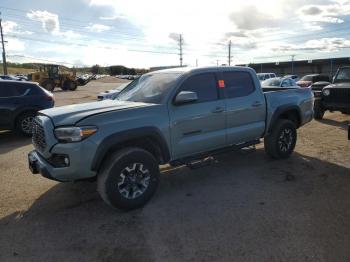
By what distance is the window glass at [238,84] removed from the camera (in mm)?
6277

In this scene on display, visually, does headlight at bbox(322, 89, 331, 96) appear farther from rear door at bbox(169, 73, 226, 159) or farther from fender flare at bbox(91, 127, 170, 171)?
fender flare at bbox(91, 127, 170, 171)

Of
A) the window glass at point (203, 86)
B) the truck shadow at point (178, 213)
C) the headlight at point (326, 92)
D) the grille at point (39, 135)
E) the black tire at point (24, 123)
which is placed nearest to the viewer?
the truck shadow at point (178, 213)

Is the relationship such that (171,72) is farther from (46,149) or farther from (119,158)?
(46,149)

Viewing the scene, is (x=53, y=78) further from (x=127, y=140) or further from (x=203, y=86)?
(x=127, y=140)

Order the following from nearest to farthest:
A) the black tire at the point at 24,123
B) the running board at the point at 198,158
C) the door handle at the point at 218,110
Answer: the running board at the point at 198,158
the door handle at the point at 218,110
the black tire at the point at 24,123

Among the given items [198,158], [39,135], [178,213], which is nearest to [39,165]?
[39,135]

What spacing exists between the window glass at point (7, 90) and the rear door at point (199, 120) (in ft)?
22.5

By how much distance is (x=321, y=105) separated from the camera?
1285cm

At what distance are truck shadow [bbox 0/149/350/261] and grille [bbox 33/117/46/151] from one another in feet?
2.85

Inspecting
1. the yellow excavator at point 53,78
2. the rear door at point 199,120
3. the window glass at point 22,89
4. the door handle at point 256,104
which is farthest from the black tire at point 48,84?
the rear door at point 199,120

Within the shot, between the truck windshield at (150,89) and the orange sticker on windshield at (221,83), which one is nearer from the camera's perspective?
the truck windshield at (150,89)

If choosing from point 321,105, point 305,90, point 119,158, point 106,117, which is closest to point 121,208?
point 119,158

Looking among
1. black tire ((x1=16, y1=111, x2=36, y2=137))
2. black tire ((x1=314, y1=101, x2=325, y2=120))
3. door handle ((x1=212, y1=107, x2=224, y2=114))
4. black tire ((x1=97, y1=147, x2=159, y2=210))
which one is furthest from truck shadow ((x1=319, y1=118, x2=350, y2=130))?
black tire ((x1=16, y1=111, x2=36, y2=137))

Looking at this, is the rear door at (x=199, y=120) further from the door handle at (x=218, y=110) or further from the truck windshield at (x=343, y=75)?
the truck windshield at (x=343, y=75)
